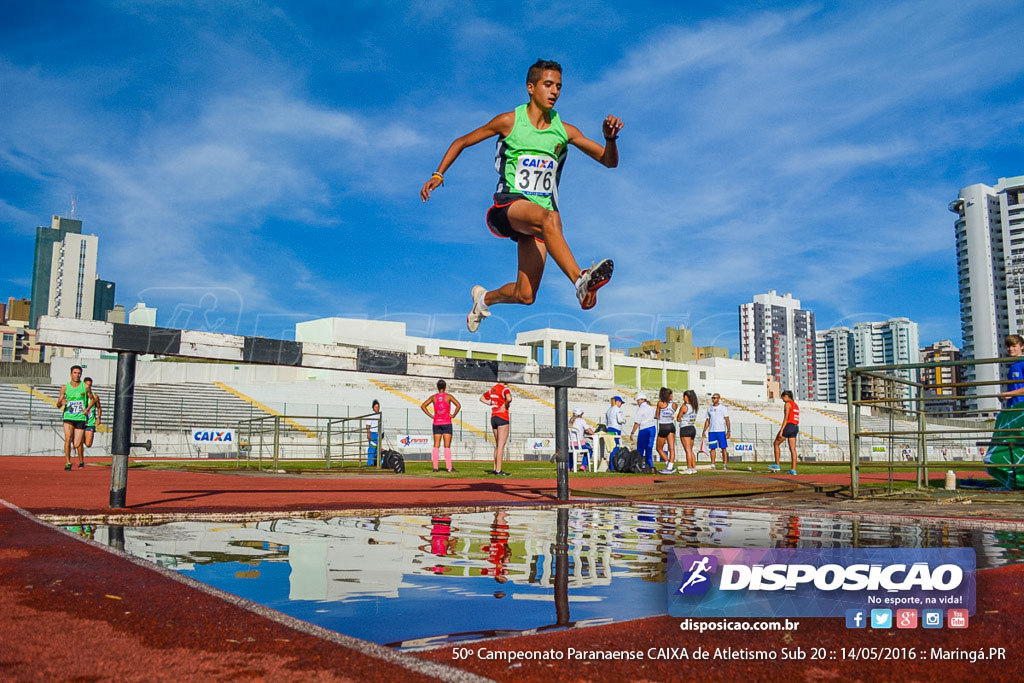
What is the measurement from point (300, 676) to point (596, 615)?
3.39ft

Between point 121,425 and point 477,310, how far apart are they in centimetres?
282

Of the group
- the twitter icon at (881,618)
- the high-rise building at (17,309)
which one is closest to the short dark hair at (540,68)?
the twitter icon at (881,618)

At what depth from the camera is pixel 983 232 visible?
103562 millimetres

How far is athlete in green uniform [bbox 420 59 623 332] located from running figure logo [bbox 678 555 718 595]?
2.01 meters

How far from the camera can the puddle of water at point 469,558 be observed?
2.37 meters

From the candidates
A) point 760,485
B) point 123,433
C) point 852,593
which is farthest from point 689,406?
point 852,593

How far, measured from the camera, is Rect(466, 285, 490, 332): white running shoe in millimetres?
6180

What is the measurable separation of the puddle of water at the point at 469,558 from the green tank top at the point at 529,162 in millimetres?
2317

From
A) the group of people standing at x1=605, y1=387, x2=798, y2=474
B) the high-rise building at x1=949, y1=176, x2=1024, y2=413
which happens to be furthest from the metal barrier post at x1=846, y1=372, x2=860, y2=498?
the high-rise building at x1=949, y1=176, x2=1024, y2=413

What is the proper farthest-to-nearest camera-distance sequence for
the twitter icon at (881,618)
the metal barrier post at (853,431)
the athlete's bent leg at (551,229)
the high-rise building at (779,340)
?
the high-rise building at (779,340) < the metal barrier post at (853,431) < the athlete's bent leg at (551,229) < the twitter icon at (881,618)

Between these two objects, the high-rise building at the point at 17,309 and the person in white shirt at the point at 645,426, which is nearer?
the person in white shirt at the point at 645,426

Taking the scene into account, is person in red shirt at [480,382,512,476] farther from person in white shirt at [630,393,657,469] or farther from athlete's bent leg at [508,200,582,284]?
athlete's bent leg at [508,200,582,284]

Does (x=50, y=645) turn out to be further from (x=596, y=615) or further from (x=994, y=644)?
(x=994, y=644)

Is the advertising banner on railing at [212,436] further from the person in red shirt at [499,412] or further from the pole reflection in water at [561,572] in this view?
the pole reflection in water at [561,572]
